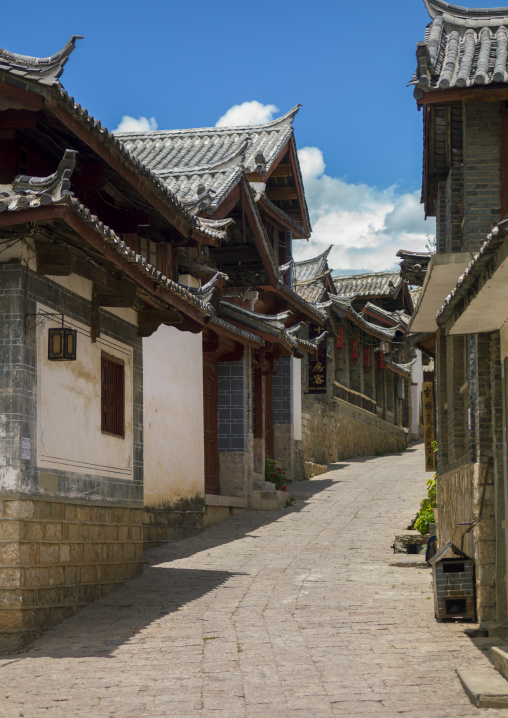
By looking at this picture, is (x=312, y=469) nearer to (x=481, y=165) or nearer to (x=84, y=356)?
(x=84, y=356)

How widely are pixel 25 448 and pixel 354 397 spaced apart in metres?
25.4

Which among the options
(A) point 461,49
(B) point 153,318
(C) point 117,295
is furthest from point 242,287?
(A) point 461,49

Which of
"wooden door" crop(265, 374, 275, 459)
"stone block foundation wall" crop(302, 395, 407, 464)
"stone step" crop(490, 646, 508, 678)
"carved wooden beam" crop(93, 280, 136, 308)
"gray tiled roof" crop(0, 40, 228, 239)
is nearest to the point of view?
"stone step" crop(490, 646, 508, 678)

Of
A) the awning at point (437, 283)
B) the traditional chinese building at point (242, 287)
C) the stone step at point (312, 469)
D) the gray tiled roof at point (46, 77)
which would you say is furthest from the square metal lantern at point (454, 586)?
the stone step at point (312, 469)

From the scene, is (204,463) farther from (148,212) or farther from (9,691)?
(9,691)

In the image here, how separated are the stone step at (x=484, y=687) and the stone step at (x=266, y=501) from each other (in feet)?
41.6

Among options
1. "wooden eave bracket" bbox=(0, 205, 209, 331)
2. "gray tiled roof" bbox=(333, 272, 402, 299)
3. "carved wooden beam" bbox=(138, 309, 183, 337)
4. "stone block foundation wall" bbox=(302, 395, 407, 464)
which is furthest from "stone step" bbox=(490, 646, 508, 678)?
"gray tiled roof" bbox=(333, 272, 402, 299)

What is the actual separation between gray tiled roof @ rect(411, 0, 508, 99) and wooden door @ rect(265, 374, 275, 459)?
14.0 metres

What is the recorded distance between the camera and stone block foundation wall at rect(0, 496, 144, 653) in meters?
9.06

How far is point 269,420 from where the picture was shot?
25.1 metres

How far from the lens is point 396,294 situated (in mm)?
38344

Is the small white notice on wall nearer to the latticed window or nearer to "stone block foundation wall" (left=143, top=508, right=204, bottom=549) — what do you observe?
the latticed window

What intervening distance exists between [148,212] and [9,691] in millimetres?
7252

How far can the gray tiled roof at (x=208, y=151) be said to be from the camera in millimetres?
19094
